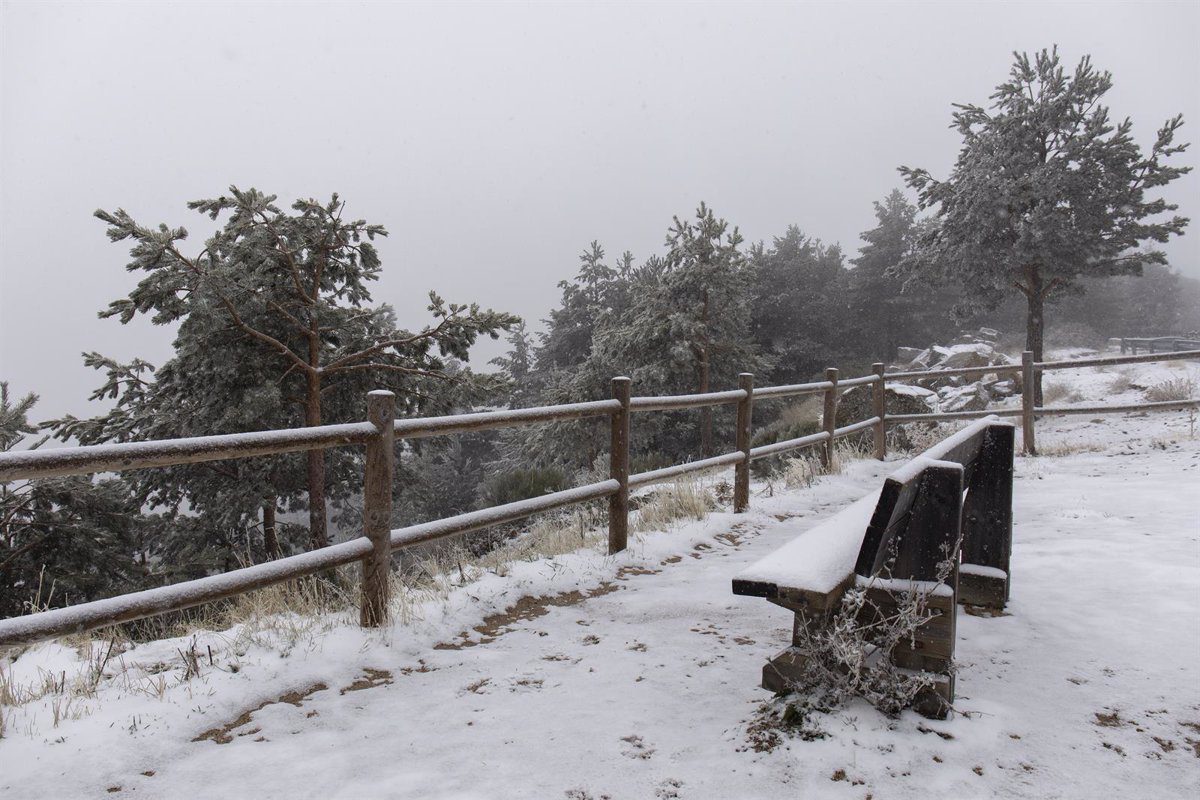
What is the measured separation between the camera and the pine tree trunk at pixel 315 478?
48.8ft

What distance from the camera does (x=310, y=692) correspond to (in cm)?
313

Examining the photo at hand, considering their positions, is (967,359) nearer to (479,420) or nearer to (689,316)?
(689,316)

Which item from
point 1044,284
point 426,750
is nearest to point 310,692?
point 426,750

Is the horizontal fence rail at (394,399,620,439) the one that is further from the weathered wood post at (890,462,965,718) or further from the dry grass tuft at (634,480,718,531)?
the weathered wood post at (890,462,965,718)

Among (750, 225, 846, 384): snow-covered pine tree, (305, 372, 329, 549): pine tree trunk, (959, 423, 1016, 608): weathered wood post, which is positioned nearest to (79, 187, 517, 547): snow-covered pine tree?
(305, 372, 329, 549): pine tree trunk

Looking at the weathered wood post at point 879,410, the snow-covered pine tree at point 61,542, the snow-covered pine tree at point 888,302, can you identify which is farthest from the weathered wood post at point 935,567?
the snow-covered pine tree at point 888,302

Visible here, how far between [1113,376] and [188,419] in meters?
24.9

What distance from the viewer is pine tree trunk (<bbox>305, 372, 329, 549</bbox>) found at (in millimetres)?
14875

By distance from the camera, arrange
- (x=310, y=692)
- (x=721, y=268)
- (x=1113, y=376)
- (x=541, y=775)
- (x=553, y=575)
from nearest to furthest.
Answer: (x=541, y=775)
(x=310, y=692)
(x=553, y=575)
(x=1113, y=376)
(x=721, y=268)

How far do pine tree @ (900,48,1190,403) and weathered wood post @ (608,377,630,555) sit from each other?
1574 cm

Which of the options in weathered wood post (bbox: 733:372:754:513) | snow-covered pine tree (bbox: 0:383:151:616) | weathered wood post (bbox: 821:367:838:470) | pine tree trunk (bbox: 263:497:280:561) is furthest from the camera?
pine tree trunk (bbox: 263:497:280:561)

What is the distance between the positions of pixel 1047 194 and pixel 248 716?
66.7ft

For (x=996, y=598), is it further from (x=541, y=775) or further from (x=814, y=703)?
(x=541, y=775)

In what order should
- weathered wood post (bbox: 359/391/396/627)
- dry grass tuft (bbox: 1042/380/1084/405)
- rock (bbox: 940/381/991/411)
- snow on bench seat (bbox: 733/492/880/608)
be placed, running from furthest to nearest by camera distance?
dry grass tuft (bbox: 1042/380/1084/405), rock (bbox: 940/381/991/411), weathered wood post (bbox: 359/391/396/627), snow on bench seat (bbox: 733/492/880/608)
